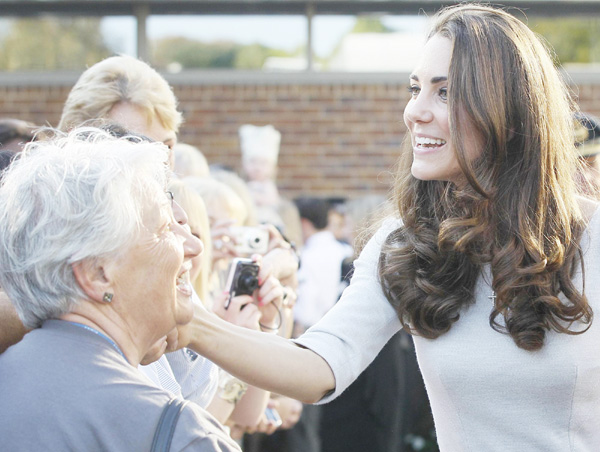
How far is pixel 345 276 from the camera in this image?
2477 millimetres

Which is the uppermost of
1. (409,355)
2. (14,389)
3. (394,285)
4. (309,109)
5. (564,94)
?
(564,94)

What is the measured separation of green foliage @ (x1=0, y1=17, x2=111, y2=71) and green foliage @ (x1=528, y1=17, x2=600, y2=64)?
4435 mm

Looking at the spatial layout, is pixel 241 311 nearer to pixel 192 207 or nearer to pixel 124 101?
pixel 192 207

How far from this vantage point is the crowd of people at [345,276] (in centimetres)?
150

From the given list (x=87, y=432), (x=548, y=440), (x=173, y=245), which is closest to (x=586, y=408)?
(x=548, y=440)

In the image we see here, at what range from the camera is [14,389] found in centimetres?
144

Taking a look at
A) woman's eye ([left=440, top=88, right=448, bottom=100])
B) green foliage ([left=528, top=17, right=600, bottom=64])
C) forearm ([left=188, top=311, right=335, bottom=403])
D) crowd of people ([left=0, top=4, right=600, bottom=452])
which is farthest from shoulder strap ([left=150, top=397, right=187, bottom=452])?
green foliage ([left=528, top=17, right=600, bottom=64])

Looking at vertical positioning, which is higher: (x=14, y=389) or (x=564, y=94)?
(x=564, y=94)

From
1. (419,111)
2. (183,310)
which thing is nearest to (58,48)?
(419,111)

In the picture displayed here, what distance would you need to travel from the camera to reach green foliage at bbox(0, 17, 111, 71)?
26.5 ft

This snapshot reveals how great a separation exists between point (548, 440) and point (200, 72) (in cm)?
641

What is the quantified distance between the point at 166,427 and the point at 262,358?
0.66m

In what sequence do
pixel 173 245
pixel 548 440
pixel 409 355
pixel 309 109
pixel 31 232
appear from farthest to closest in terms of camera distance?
pixel 309 109 → pixel 409 355 → pixel 548 440 → pixel 173 245 → pixel 31 232

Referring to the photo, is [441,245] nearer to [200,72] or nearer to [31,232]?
[31,232]
